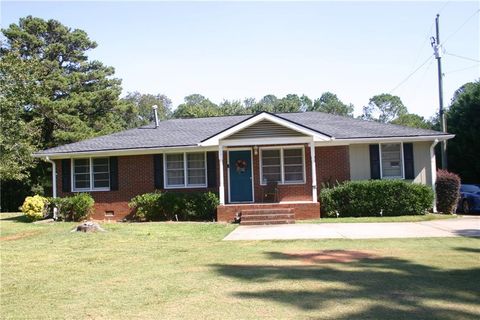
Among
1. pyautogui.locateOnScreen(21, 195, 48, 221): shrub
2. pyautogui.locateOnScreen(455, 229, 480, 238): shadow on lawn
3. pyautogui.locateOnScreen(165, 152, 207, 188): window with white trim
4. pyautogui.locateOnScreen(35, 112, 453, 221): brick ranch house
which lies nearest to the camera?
pyautogui.locateOnScreen(455, 229, 480, 238): shadow on lawn

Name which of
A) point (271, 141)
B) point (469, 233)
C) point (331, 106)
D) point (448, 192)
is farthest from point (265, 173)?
point (331, 106)

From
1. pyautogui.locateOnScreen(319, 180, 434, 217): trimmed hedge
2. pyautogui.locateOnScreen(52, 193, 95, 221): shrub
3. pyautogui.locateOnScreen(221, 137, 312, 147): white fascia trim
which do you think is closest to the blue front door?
pyautogui.locateOnScreen(221, 137, 312, 147): white fascia trim

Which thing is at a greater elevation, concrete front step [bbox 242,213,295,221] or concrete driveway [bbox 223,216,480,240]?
concrete front step [bbox 242,213,295,221]

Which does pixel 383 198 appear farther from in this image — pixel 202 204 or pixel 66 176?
pixel 66 176

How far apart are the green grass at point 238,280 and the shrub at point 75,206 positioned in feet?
20.6

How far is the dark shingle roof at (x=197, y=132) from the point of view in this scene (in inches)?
703

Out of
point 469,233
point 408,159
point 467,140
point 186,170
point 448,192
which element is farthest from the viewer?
point 467,140

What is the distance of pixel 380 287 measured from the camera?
20.9 ft

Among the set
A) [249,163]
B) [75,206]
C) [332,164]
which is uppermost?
[249,163]

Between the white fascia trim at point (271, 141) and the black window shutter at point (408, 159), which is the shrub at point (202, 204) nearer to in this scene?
the white fascia trim at point (271, 141)

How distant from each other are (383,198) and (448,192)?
2702 millimetres

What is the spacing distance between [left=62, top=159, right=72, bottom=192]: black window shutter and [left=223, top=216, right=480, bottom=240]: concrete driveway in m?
8.56

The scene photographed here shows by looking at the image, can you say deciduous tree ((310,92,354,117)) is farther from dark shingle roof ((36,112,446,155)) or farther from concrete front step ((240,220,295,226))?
concrete front step ((240,220,295,226))

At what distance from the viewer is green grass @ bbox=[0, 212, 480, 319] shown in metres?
5.45
